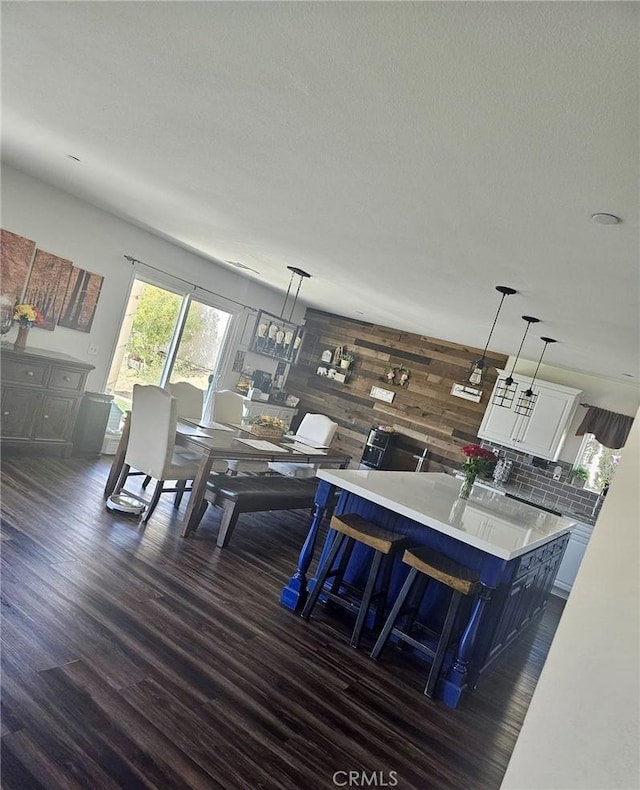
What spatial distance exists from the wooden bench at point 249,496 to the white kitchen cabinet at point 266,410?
7.82 feet

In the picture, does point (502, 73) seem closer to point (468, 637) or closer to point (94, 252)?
point (468, 637)

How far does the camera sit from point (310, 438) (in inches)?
259

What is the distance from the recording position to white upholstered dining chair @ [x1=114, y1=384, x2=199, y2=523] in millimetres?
4227

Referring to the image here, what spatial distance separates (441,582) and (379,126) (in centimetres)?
243

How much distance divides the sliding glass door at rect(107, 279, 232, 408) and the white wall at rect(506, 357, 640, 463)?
13.4ft

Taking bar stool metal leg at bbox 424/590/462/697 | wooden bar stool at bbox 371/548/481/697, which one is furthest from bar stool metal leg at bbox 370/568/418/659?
bar stool metal leg at bbox 424/590/462/697

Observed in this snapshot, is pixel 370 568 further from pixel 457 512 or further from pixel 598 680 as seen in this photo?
pixel 598 680

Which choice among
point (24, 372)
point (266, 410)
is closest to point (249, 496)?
point (24, 372)

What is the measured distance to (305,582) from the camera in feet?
11.9

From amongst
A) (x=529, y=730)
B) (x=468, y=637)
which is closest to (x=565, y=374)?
(x=468, y=637)

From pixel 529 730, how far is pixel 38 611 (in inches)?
104

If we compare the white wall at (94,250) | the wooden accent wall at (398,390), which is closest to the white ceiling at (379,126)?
the white wall at (94,250)

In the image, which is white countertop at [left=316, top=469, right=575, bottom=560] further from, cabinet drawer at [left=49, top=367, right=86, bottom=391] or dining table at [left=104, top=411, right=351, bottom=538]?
cabinet drawer at [left=49, top=367, right=86, bottom=391]

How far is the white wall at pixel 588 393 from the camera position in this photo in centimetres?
660
